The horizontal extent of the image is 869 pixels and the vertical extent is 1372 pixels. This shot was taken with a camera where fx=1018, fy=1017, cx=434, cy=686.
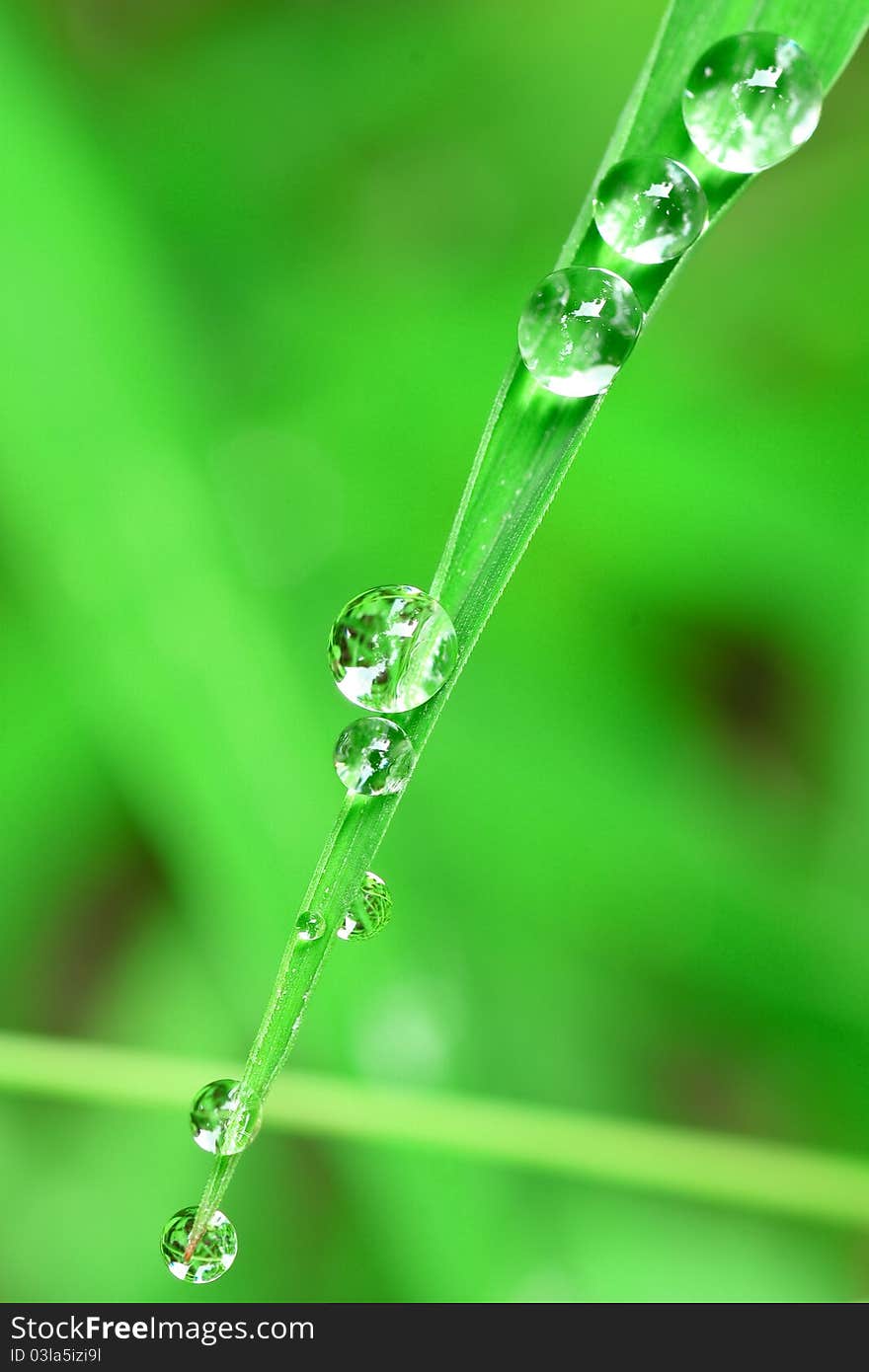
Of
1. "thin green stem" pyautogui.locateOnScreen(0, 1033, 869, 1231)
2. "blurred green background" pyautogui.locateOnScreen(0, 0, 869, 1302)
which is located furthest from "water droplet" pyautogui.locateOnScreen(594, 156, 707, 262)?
"thin green stem" pyautogui.locateOnScreen(0, 1033, 869, 1231)

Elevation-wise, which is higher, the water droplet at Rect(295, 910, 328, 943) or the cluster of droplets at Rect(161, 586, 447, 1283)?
the cluster of droplets at Rect(161, 586, 447, 1283)

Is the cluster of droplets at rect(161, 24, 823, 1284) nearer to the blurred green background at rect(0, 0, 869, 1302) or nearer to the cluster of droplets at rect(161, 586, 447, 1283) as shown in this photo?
the cluster of droplets at rect(161, 586, 447, 1283)

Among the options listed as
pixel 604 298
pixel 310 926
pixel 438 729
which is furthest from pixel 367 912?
pixel 438 729

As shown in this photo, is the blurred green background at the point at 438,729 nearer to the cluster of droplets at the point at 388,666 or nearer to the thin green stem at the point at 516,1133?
the thin green stem at the point at 516,1133

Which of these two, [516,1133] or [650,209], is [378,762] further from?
[516,1133]

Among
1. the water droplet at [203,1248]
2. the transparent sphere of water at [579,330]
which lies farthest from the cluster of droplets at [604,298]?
the water droplet at [203,1248]

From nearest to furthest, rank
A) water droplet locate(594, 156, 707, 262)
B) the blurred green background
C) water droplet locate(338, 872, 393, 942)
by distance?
water droplet locate(594, 156, 707, 262) → water droplet locate(338, 872, 393, 942) → the blurred green background

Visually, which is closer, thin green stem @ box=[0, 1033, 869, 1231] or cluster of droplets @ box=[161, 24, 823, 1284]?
cluster of droplets @ box=[161, 24, 823, 1284]
